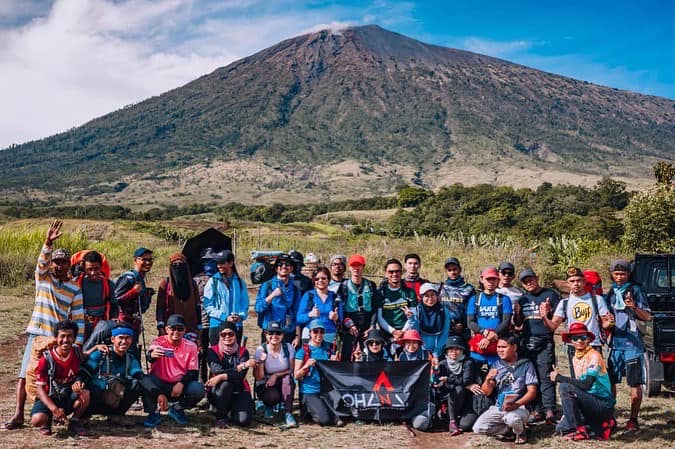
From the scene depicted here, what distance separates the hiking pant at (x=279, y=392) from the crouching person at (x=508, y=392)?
72.2 inches

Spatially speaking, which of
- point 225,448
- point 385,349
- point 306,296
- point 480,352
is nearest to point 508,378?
point 480,352

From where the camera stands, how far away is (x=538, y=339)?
6691mm

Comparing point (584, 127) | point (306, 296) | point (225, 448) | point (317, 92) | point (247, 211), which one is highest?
point (317, 92)

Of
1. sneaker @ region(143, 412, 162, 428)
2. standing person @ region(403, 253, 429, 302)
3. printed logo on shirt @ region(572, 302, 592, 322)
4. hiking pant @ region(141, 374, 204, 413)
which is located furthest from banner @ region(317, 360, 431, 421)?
sneaker @ region(143, 412, 162, 428)

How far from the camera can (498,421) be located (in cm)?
632

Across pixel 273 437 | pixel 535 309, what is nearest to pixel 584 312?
pixel 535 309

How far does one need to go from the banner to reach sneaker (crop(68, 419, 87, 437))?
2.31 meters

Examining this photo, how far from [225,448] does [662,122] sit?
20231 cm

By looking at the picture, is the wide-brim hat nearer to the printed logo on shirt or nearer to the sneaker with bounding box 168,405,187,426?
the printed logo on shirt

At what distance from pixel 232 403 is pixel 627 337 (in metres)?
3.97

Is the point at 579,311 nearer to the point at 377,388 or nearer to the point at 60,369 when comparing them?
the point at 377,388

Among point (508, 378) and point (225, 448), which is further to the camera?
point (508, 378)

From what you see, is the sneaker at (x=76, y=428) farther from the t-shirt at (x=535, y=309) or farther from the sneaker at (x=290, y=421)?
the t-shirt at (x=535, y=309)

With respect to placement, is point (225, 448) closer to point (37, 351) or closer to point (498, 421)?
point (37, 351)
